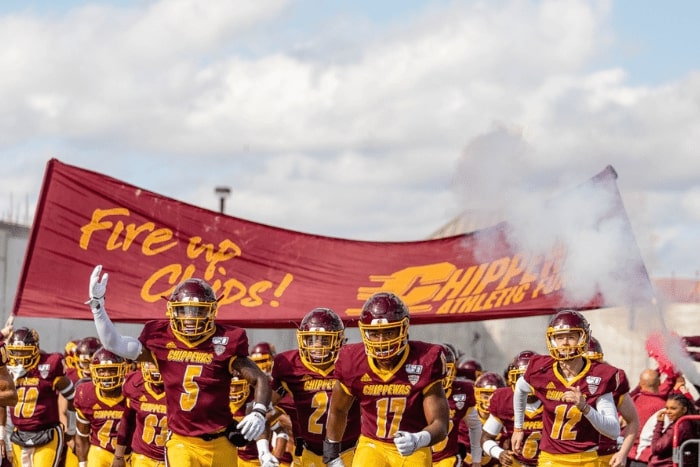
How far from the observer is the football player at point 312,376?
33.5 feet

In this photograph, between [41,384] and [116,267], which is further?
[116,267]

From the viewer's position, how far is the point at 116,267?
1451 centimetres

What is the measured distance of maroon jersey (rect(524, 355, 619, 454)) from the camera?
→ 918cm

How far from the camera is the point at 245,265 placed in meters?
15.2

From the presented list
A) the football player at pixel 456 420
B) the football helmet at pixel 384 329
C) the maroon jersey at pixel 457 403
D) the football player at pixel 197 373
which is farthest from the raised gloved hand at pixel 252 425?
the maroon jersey at pixel 457 403

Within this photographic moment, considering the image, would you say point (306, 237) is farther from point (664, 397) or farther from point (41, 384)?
point (664, 397)

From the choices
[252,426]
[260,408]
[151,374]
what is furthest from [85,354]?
[252,426]

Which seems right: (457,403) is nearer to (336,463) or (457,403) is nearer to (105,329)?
(336,463)

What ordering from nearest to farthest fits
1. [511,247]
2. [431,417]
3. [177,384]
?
[431,417] → [177,384] → [511,247]

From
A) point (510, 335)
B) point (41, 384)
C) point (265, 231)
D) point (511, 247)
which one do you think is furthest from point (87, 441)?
point (510, 335)

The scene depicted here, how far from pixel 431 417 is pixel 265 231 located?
23.6 feet

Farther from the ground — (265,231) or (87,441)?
(265,231)

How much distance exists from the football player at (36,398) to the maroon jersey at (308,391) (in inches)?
157

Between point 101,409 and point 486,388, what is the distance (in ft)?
12.7
